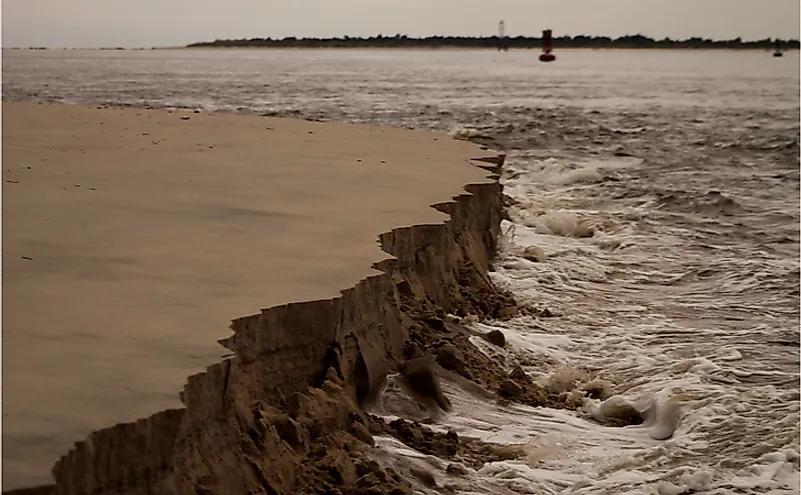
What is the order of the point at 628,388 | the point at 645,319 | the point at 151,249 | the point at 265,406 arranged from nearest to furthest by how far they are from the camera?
the point at 265,406 → the point at 151,249 → the point at 628,388 → the point at 645,319

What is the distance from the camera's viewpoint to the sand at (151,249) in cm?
255

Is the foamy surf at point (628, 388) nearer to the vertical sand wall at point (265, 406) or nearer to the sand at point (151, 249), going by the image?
the vertical sand wall at point (265, 406)

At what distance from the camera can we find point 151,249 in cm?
396

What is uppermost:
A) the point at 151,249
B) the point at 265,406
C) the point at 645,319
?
the point at 151,249

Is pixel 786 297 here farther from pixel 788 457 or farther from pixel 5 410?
pixel 5 410

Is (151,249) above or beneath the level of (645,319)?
above

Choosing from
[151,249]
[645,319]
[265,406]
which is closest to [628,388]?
[645,319]

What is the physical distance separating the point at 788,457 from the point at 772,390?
35.7 inches

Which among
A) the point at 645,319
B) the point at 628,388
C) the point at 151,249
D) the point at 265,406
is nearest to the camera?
the point at 265,406

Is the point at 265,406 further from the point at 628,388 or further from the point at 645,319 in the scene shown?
the point at 645,319

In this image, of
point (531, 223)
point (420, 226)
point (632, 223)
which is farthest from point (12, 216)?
point (632, 223)

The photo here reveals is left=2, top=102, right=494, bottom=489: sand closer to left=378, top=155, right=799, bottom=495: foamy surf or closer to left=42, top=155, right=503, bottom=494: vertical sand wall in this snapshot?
left=42, top=155, right=503, bottom=494: vertical sand wall

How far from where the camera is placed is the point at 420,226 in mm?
5098

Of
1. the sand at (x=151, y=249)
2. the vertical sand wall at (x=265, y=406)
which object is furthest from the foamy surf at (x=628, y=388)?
the sand at (x=151, y=249)
